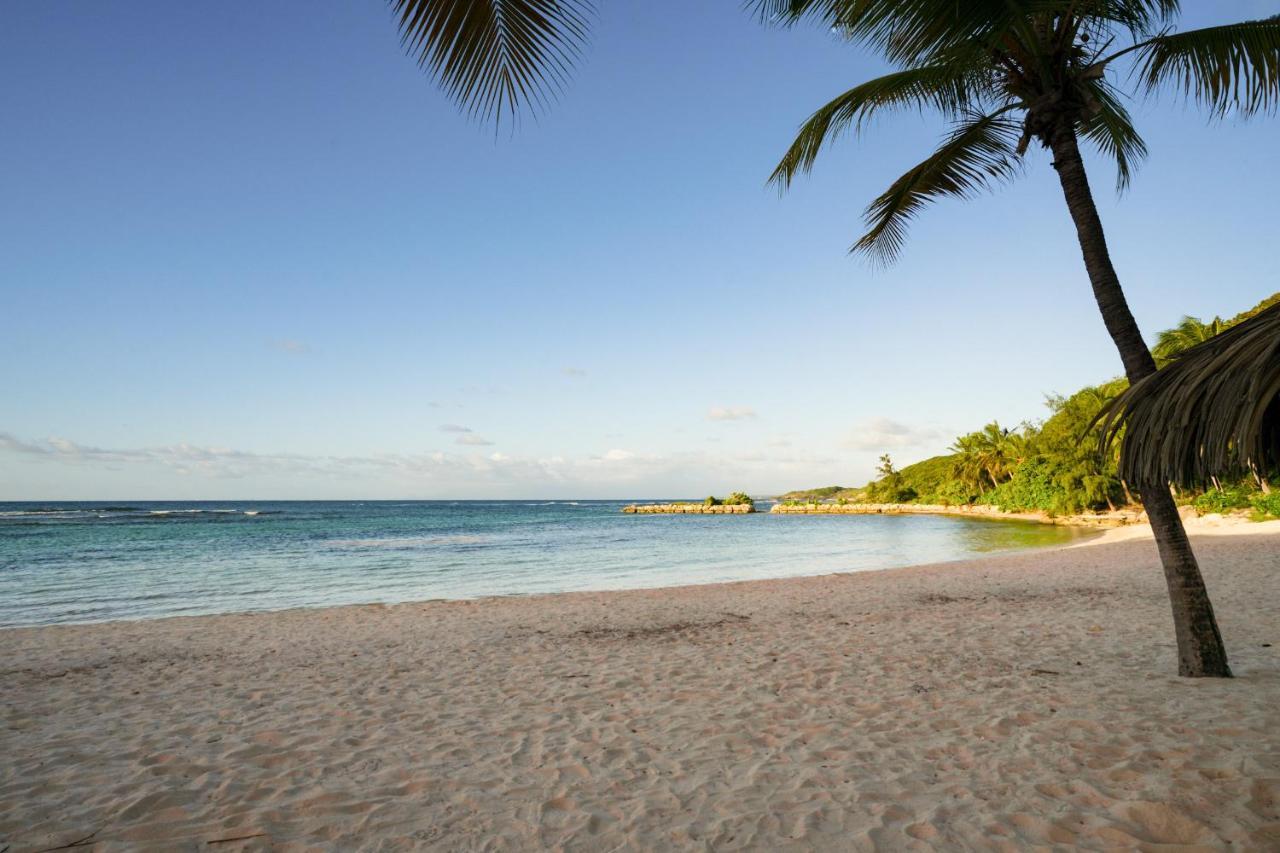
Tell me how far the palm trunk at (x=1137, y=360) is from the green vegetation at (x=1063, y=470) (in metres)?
17.3

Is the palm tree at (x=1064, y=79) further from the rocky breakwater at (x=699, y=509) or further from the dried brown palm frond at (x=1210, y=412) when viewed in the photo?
the rocky breakwater at (x=699, y=509)

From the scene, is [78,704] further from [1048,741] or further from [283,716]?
[1048,741]

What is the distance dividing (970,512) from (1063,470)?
15.6 meters

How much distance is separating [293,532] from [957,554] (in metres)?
36.1

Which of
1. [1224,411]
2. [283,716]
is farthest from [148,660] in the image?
[1224,411]

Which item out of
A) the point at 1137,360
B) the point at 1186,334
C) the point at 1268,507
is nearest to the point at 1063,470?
the point at 1186,334

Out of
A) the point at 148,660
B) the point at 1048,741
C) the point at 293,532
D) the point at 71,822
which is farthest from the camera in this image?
the point at 293,532

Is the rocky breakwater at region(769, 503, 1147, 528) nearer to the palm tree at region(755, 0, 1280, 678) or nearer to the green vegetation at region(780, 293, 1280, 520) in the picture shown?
the green vegetation at region(780, 293, 1280, 520)

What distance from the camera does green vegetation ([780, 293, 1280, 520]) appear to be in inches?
1019

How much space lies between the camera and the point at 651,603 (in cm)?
1226

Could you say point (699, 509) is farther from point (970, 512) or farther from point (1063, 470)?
point (1063, 470)

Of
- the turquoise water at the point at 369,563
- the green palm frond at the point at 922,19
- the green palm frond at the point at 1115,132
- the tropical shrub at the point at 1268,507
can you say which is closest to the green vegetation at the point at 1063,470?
the tropical shrub at the point at 1268,507

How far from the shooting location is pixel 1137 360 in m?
5.07

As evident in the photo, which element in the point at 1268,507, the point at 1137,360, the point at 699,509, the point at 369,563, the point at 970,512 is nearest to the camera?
the point at 1137,360
